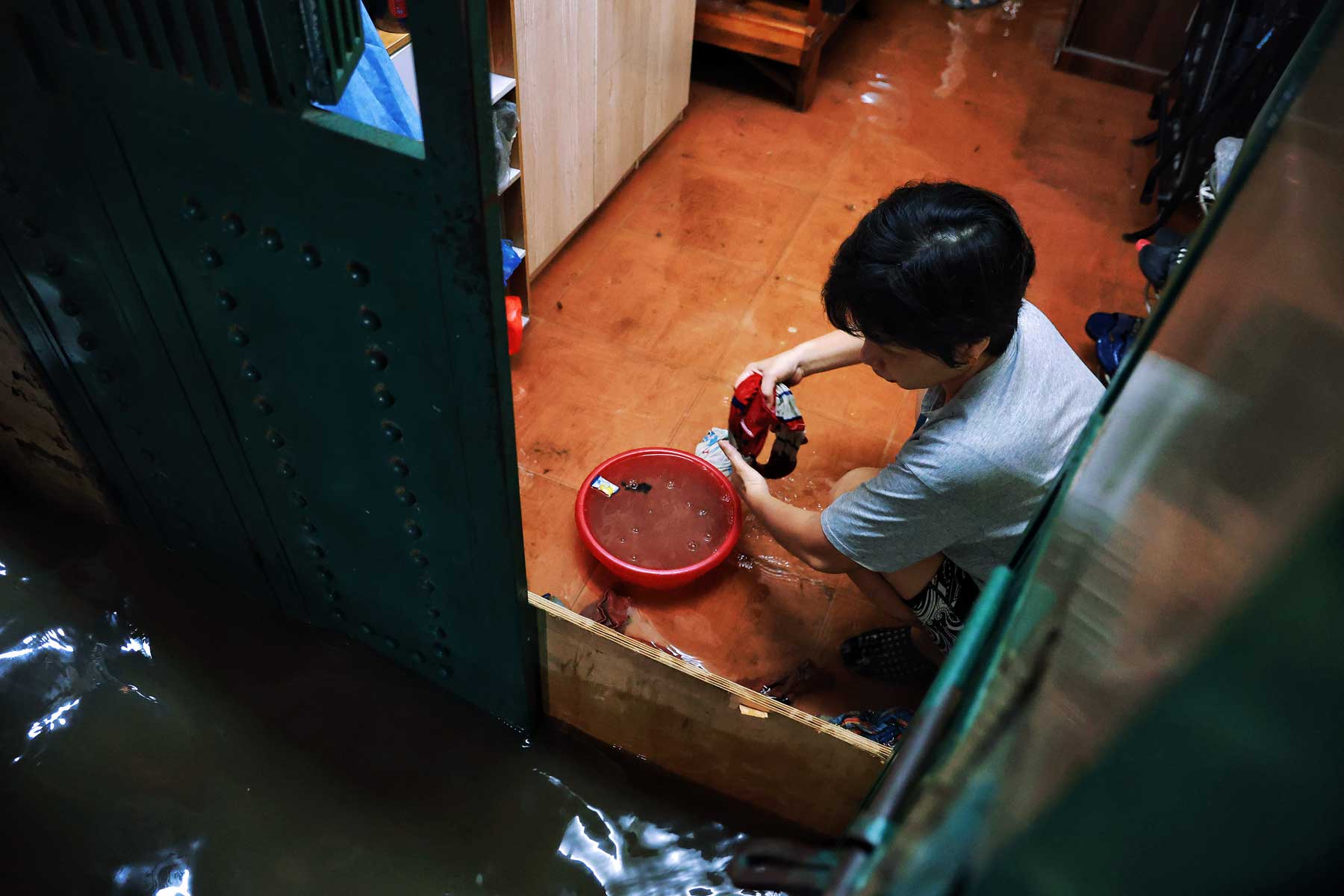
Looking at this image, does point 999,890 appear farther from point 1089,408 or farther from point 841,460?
point 841,460

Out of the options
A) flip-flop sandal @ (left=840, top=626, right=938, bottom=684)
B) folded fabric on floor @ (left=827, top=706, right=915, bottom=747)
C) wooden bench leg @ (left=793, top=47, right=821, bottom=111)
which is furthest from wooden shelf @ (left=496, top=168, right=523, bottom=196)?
wooden bench leg @ (left=793, top=47, right=821, bottom=111)

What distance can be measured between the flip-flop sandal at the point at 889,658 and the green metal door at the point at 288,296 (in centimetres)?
82

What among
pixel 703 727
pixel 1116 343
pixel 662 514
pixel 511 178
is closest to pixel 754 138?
pixel 511 178

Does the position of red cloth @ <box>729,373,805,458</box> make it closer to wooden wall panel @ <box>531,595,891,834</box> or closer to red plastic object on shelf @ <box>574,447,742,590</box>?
red plastic object on shelf @ <box>574,447,742,590</box>

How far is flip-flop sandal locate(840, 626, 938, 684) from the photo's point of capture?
6.84 ft

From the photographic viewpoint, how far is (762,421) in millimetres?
2203

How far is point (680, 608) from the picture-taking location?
2225 millimetres

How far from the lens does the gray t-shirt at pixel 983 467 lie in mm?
1541

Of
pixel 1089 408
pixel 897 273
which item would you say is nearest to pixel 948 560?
pixel 1089 408

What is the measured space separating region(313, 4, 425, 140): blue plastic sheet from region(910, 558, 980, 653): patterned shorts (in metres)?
1.33

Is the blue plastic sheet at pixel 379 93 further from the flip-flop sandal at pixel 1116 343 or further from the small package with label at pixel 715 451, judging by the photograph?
the flip-flop sandal at pixel 1116 343

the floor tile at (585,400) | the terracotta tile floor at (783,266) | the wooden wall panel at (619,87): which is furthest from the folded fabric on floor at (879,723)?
the wooden wall panel at (619,87)

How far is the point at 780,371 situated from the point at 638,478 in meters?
0.48

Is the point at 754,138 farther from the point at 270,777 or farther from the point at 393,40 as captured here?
the point at 270,777
